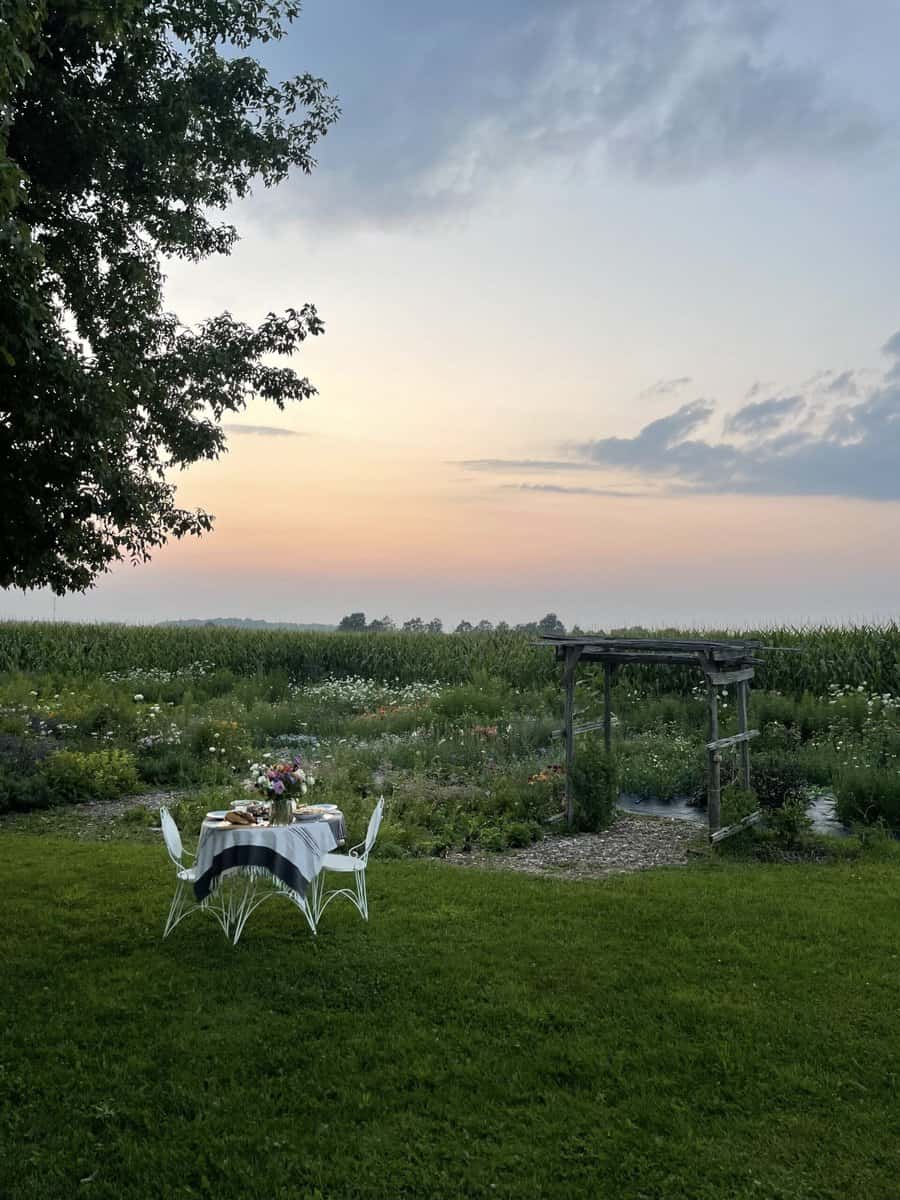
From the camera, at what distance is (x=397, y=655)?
25828 millimetres

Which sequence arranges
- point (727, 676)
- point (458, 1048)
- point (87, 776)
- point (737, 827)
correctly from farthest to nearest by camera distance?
point (87, 776) < point (727, 676) < point (737, 827) < point (458, 1048)

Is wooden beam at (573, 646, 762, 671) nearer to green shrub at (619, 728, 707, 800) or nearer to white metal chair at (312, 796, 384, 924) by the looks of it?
green shrub at (619, 728, 707, 800)

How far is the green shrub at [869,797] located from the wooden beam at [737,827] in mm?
1476

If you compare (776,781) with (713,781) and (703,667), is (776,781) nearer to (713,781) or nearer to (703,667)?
(713,781)

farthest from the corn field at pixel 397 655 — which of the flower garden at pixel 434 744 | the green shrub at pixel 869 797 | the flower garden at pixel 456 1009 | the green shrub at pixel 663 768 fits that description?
the green shrub at pixel 869 797

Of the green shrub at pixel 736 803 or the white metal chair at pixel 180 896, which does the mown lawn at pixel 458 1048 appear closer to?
the white metal chair at pixel 180 896

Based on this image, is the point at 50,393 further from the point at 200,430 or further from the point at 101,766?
the point at 101,766

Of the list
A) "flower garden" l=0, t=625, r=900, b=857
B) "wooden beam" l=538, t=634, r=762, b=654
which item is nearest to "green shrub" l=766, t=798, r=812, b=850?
"flower garden" l=0, t=625, r=900, b=857

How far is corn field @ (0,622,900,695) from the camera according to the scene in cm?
1966

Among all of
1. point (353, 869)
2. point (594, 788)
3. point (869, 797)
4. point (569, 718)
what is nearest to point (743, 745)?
point (869, 797)

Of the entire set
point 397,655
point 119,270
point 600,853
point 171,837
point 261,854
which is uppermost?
point 119,270

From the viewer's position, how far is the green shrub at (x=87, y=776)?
1286 cm

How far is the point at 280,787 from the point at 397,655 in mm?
18618

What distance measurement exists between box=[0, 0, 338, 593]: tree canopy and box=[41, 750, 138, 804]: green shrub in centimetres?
344
